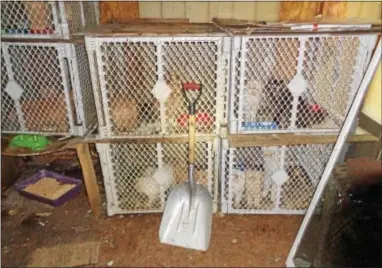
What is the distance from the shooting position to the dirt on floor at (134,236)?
7.23 ft

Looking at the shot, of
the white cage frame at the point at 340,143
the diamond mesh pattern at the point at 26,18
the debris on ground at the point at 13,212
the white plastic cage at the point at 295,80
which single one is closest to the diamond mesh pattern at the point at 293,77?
the white plastic cage at the point at 295,80

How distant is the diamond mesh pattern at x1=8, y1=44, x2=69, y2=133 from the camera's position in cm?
218

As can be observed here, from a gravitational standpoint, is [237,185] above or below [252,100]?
below

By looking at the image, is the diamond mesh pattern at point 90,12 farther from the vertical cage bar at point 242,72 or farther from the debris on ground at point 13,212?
the debris on ground at point 13,212

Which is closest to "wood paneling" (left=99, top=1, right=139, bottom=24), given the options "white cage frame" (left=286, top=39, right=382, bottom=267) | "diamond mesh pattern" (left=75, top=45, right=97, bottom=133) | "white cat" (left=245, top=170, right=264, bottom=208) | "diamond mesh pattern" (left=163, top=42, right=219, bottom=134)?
"diamond mesh pattern" (left=75, top=45, right=97, bottom=133)

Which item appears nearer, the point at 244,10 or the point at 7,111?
the point at 7,111

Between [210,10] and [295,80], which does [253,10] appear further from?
[295,80]

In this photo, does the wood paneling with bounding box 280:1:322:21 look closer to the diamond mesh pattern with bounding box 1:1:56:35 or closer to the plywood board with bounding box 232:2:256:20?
the plywood board with bounding box 232:2:256:20

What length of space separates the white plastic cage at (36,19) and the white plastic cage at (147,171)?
79cm

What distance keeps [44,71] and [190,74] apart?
3.14ft

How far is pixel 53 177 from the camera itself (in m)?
3.00

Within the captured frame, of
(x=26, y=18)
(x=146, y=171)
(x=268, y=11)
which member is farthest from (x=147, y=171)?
(x=268, y=11)

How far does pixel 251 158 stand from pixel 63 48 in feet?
4.84

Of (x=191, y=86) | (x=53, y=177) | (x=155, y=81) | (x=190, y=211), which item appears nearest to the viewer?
(x=191, y=86)
